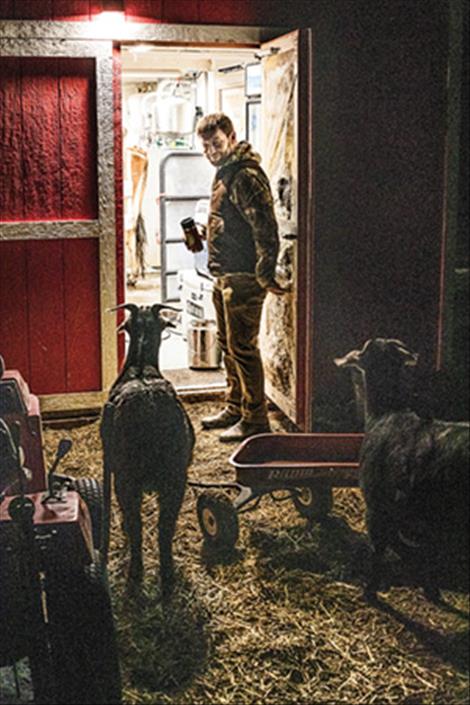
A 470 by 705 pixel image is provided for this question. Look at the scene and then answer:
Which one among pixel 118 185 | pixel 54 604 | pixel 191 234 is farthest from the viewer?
pixel 191 234

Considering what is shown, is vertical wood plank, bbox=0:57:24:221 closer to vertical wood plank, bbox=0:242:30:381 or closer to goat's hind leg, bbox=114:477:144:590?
vertical wood plank, bbox=0:242:30:381

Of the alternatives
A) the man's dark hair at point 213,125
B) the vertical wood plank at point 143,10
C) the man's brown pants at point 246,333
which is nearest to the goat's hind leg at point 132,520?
the man's brown pants at point 246,333

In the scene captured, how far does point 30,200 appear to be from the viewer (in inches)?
314

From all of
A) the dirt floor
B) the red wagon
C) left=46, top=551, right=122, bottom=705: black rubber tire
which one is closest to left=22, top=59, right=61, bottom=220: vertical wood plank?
the dirt floor

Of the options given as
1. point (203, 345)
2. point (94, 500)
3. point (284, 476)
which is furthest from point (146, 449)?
point (203, 345)

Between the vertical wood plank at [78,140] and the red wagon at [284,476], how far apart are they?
9.90ft

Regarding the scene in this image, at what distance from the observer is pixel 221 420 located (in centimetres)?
816

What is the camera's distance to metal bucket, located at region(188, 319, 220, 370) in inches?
386

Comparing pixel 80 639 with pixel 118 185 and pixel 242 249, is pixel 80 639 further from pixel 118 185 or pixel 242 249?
pixel 118 185

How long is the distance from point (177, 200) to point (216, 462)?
235 inches

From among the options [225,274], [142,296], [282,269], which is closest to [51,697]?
[225,274]

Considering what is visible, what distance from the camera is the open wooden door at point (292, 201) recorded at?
297 inches

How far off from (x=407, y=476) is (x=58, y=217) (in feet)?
14.0

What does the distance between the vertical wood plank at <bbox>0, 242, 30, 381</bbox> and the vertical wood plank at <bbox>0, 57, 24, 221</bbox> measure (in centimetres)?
29
